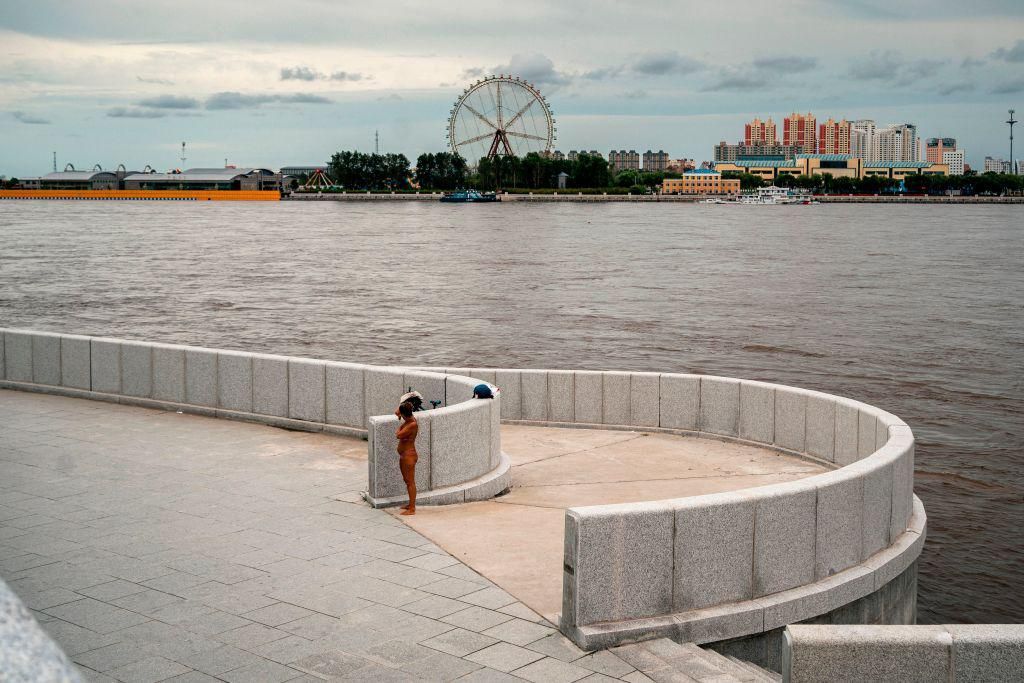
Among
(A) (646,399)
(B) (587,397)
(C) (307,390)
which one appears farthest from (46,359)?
(A) (646,399)

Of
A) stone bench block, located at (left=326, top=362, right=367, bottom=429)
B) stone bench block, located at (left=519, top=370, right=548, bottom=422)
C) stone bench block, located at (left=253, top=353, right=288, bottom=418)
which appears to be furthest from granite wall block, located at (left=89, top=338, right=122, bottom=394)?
stone bench block, located at (left=519, top=370, right=548, bottom=422)

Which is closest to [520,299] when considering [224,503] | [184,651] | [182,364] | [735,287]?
[735,287]

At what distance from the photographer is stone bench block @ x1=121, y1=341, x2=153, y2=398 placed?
15.1 m

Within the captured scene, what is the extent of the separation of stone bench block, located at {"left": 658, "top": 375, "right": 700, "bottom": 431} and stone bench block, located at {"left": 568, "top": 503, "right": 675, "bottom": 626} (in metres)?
6.80

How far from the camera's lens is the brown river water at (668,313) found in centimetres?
2052

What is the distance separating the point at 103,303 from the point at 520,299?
18.5 m

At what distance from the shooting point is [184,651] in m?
6.71

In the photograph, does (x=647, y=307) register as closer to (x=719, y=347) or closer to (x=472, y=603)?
(x=719, y=347)

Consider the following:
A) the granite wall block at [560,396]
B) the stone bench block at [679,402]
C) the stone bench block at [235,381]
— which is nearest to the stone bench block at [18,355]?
the stone bench block at [235,381]

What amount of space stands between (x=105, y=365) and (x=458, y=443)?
23.4 ft

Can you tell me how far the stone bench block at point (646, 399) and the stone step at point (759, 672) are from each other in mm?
6686

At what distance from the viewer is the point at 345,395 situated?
43.5 feet

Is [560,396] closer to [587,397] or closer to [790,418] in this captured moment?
[587,397]

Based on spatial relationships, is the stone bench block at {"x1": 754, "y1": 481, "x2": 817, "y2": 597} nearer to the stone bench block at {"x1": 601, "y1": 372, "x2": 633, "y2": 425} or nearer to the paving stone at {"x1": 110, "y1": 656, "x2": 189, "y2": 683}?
the paving stone at {"x1": 110, "y1": 656, "x2": 189, "y2": 683}
